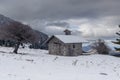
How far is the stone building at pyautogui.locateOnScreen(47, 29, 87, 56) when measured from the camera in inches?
2136

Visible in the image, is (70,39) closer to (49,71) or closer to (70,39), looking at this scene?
(70,39)

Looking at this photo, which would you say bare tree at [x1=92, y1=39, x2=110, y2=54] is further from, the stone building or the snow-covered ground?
the snow-covered ground

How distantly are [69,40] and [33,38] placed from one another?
1388 cm

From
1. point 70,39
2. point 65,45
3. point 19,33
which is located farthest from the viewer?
point 70,39

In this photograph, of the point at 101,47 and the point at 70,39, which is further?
the point at 101,47

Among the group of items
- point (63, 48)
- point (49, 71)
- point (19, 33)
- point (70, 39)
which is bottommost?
point (49, 71)

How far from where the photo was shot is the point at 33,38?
142ft

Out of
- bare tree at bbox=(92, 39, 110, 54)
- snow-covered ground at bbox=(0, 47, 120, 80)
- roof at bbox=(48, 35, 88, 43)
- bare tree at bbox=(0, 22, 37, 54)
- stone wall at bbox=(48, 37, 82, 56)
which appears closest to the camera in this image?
snow-covered ground at bbox=(0, 47, 120, 80)

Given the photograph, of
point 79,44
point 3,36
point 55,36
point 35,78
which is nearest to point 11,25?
point 3,36

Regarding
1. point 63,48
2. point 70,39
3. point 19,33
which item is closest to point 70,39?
point 70,39

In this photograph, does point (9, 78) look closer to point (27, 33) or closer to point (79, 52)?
point (27, 33)

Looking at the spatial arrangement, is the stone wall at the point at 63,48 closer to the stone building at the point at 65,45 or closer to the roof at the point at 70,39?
the stone building at the point at 65,45

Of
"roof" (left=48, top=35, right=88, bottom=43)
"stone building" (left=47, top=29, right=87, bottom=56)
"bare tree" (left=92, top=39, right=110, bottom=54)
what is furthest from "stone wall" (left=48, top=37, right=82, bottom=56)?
"bare tree" (left=92, top=39, right=110, bottom=54)

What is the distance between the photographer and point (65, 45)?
5422 centimetres
